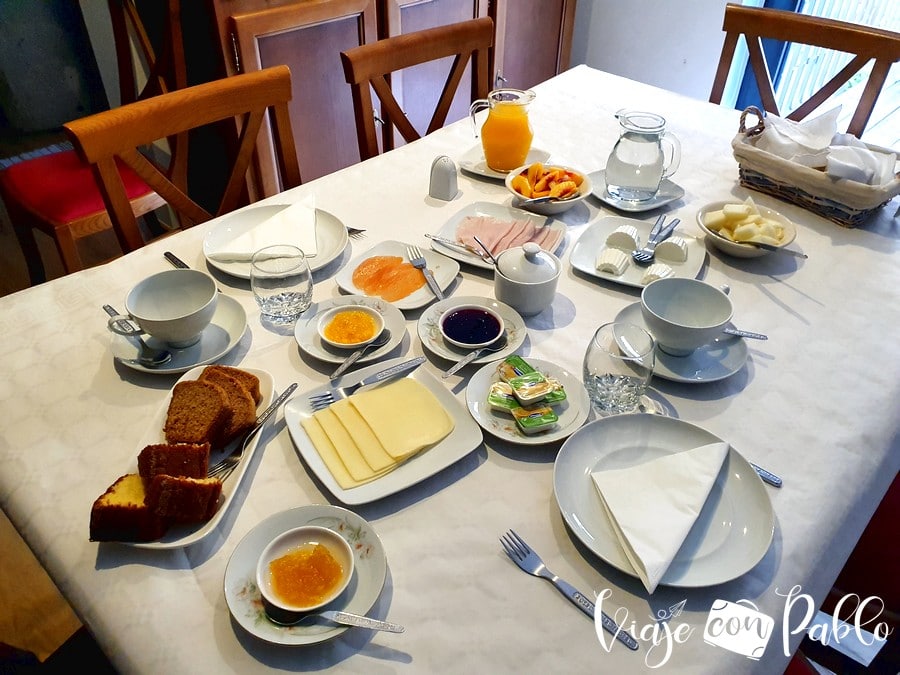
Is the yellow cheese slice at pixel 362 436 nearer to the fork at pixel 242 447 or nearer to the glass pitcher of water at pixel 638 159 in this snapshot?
the fork at pixel 242 447

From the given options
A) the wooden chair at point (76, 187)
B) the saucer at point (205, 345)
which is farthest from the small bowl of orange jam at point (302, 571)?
the wooden chair at point (76, 187)

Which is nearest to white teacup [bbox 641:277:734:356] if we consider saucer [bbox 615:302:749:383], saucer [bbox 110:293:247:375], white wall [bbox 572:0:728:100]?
saucer [bbox 615:302:749:383]

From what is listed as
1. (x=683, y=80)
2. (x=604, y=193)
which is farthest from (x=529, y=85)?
(x=604, y=193)

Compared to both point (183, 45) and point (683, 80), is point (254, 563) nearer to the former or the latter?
point (183, 45)

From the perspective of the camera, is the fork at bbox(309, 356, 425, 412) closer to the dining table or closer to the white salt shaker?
the dining table

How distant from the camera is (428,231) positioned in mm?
1294

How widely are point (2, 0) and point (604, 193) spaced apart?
219 cm

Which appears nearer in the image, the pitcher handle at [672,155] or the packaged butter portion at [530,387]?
the packaged butter portion at [530,387]

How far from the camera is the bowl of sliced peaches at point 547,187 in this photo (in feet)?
4.34

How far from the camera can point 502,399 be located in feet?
2.94

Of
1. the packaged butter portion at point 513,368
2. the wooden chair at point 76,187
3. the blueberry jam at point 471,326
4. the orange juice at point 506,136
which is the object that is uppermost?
the orange juice at point 506,136

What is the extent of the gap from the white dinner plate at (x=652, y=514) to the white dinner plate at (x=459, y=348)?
0.68ft

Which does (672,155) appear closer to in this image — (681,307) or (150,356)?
(681,307)

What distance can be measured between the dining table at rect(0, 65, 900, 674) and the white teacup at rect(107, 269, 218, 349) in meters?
0.06
